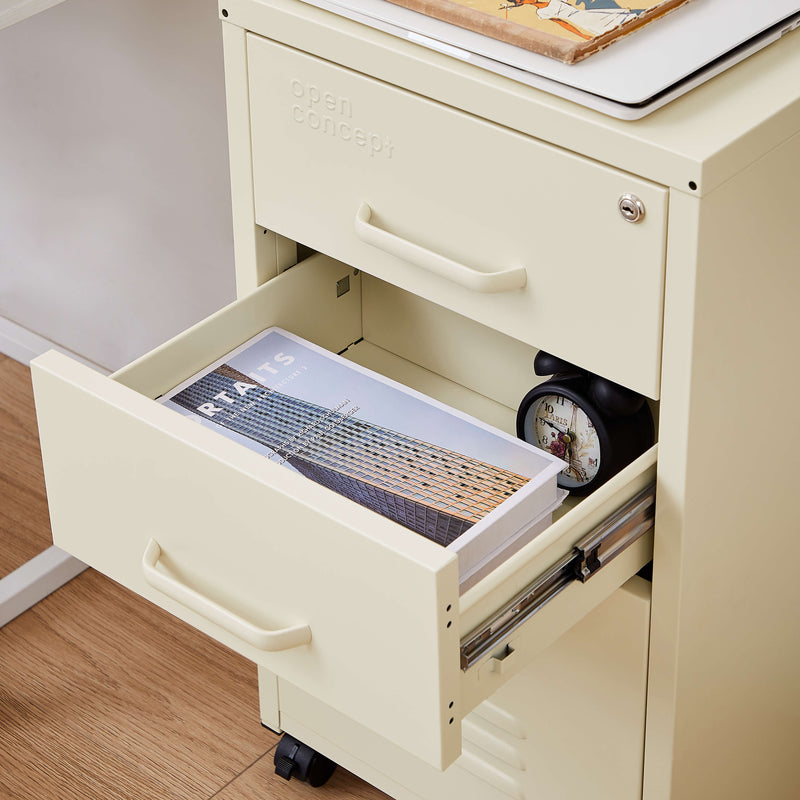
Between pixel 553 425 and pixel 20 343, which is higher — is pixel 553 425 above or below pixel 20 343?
above

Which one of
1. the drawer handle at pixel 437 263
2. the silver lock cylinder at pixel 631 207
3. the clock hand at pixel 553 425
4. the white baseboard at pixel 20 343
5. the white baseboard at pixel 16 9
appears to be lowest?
the white baseboard at pixel 20 343

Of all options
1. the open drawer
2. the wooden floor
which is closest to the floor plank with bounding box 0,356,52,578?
the wooden floor

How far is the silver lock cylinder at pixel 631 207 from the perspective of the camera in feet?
2.40

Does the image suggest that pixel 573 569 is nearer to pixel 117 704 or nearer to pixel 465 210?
pixel 465 210

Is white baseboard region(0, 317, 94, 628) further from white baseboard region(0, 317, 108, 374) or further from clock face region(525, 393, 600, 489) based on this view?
clock face region(525, 393, 600, 489)

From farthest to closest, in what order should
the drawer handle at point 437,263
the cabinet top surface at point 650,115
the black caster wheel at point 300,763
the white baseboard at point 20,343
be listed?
the white baseboard at point 20,343
the black caster wheel at point 300,763
the drawer handle at point 437,263
the cabinet top surface at point 650,115

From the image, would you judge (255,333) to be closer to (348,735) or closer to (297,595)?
(297,595)

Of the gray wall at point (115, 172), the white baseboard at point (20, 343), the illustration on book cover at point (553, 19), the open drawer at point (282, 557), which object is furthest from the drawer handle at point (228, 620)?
the white baseboard at point (20, 343)

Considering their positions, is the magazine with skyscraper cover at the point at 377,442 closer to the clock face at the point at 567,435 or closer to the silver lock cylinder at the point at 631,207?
the clock face at the point at 567,435

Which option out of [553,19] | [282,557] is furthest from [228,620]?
[553,19]

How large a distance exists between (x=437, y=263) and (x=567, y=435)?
167 millimetres

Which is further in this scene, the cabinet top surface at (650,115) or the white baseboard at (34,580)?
the white baseboard at (34,580)

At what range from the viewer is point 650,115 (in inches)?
28.9

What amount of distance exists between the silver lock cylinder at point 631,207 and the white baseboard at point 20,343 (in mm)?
1223
